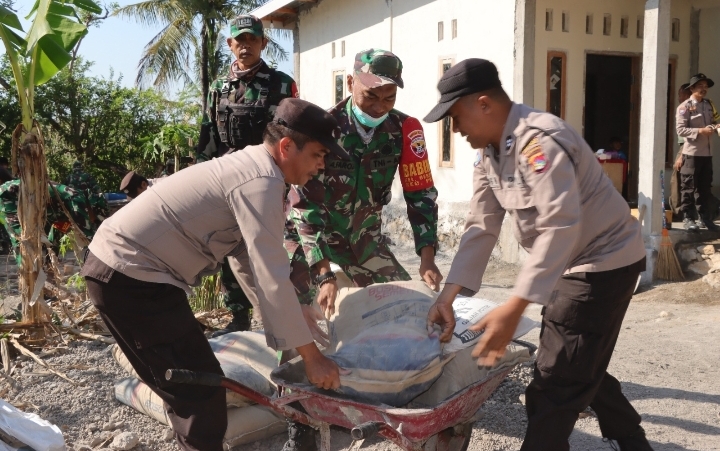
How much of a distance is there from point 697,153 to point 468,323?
642 cm

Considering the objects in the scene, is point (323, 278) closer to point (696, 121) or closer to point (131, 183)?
point (131, 183)

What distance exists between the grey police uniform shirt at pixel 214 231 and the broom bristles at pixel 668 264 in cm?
617

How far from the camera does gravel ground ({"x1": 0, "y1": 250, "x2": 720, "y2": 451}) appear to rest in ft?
12.2

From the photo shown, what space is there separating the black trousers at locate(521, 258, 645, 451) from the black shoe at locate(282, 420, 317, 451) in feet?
3.73

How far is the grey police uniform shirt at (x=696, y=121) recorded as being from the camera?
8.31 meters

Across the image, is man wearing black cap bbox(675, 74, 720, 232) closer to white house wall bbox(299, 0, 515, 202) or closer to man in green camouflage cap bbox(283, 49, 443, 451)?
white house wall bbox(299, 0, 515, 202)

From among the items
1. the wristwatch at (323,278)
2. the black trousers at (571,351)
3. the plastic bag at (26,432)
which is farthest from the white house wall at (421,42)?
the plastic bag at (26,432)

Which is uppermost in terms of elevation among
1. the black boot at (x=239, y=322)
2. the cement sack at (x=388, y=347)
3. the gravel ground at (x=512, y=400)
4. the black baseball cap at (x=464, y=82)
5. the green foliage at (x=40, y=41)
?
the green foliage at (x=40, y=41)

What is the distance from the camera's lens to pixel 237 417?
11.8 feet

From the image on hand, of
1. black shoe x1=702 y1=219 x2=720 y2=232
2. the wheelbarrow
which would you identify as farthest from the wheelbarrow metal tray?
black shoe x1=702 y1=219 x2=720 y2=232

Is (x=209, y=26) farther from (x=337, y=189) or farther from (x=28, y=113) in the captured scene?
(x=337, y=189)

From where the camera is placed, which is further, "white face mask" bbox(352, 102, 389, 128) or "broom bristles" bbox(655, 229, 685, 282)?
"broom bristles" bbox(655, 229, 685, 282)

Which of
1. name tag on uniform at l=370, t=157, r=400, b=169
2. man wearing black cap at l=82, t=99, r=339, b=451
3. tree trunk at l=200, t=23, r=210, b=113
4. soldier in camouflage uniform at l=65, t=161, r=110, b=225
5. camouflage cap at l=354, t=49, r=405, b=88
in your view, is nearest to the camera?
man wearing black cap at l=82, t=99, r=339, b=451

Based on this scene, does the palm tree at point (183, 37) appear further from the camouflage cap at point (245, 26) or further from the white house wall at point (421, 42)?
the camouflage cap at point (245, 26)
